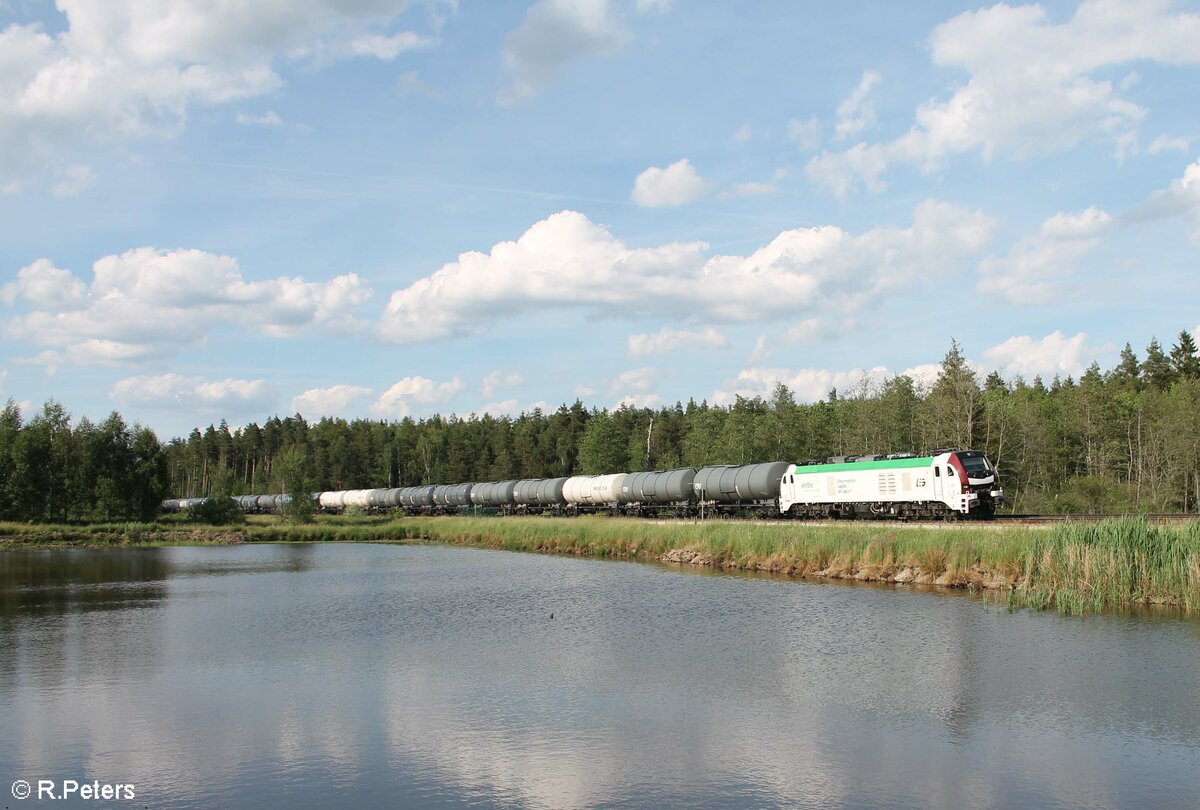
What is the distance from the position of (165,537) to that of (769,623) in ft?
219

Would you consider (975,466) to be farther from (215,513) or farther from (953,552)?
(215,513)

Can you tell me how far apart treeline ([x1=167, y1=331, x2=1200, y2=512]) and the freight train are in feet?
72.2

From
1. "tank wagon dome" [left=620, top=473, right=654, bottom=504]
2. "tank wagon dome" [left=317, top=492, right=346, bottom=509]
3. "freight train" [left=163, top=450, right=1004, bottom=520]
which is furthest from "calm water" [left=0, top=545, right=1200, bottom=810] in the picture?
"tank wagon dome" [left=317, top=492, right=346, bottom=509]

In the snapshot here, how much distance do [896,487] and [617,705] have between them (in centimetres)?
2870

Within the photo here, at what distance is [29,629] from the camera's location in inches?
1108

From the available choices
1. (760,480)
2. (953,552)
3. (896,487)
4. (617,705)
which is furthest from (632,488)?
(617,705)

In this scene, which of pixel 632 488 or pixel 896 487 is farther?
pixel 632 488

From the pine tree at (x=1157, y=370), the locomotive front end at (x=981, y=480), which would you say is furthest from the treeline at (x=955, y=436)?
the locomotive front end at (x=981, y=480)

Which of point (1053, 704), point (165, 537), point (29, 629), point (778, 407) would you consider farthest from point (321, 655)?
point (778, 407)

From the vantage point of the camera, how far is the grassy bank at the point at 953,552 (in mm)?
25000

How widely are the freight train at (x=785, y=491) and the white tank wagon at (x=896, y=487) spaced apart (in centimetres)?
5

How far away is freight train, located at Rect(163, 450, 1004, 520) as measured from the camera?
130 ft

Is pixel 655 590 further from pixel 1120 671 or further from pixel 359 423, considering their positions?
pixel 359 423

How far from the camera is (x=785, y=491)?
166 ft
